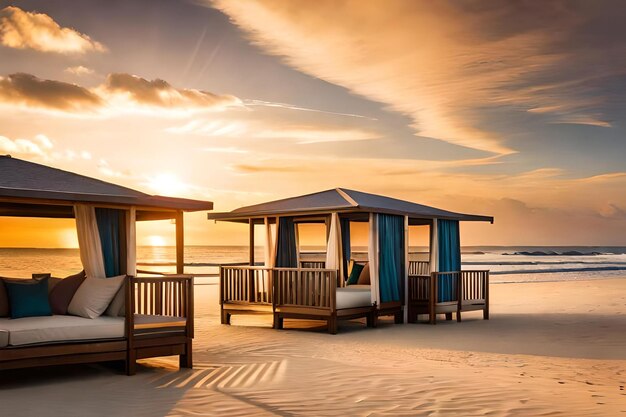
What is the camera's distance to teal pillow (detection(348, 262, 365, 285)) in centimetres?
1571

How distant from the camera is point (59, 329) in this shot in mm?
8102

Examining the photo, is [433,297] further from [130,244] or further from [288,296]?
[130,244]

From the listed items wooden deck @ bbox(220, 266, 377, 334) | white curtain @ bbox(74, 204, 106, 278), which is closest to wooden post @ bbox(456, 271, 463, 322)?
wooden deck @ bbox(220, 266, 377, 334)

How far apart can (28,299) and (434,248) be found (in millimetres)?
9017

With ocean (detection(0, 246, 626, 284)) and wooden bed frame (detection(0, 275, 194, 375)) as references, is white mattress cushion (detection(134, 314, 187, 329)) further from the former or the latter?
ocean (detection(0, 246, 626, 284))

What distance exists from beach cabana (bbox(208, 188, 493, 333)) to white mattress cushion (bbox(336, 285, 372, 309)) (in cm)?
2

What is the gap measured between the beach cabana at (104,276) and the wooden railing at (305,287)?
324 cm

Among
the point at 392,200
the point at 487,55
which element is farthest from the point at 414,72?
the point at 392,200

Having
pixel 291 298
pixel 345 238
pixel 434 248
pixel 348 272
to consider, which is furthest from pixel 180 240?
pixel 345 238

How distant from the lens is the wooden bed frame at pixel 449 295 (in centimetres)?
1453

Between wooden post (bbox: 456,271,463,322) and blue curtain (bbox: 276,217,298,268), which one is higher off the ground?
blue curtain (bbox: 276,217,298,268)

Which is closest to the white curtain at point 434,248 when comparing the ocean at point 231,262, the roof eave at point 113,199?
the ocean at point 231,262

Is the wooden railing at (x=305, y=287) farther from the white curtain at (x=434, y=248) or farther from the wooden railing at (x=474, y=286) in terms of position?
the wooden railing at (x=474, y=286)

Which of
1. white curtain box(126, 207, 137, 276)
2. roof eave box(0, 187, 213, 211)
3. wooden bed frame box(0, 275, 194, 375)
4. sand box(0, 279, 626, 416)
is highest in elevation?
roof eave box(0, 187, 213, 211)
